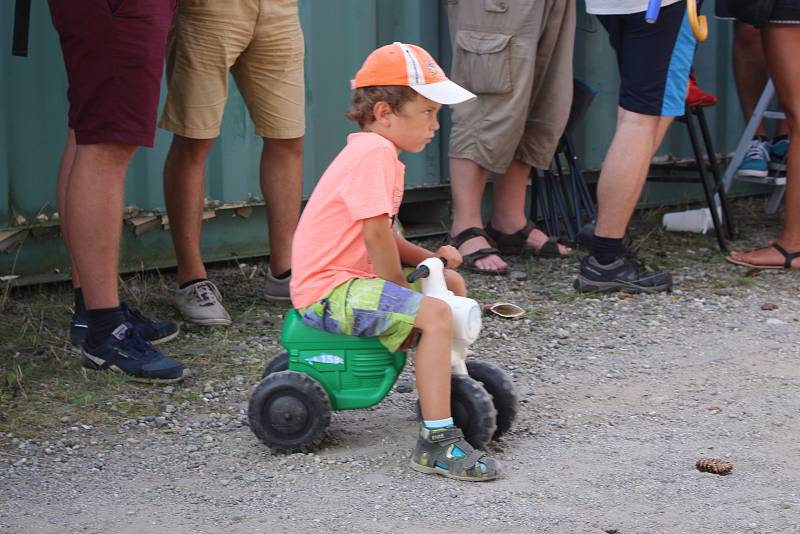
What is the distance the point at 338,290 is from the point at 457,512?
671 mm

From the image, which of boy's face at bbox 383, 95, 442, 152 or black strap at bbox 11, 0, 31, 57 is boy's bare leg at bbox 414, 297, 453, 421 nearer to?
boy's face at bbox 383, 95, 442, 152

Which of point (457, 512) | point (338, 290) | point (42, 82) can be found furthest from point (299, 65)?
point (457, 512)

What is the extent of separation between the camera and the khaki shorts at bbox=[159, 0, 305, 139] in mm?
4355

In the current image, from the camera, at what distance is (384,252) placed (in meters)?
3.16

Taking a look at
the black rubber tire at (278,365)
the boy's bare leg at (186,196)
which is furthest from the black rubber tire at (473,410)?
the boy's bare leg at (186,196)

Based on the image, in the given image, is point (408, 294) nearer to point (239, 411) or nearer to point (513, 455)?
point (513, 455)

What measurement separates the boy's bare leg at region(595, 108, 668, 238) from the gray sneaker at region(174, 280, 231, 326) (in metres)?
1.61

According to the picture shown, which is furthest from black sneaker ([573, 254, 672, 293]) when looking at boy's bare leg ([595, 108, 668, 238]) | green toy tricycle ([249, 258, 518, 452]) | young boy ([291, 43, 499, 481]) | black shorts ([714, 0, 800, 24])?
green toy tricycle ([249, 258, 518, 452])

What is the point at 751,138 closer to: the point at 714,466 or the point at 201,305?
the point at 201,305

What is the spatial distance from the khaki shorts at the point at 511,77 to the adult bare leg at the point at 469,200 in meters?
0.06

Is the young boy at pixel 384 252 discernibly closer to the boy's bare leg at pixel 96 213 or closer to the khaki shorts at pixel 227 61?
the boy's bare leg at pixel 96 213

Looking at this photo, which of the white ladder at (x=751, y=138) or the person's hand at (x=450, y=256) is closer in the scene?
the person's hand at (x=450, y=256)

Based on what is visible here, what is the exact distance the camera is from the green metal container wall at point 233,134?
4910 mm

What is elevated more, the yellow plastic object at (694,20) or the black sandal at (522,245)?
the yellow plastic object at (694,20)
